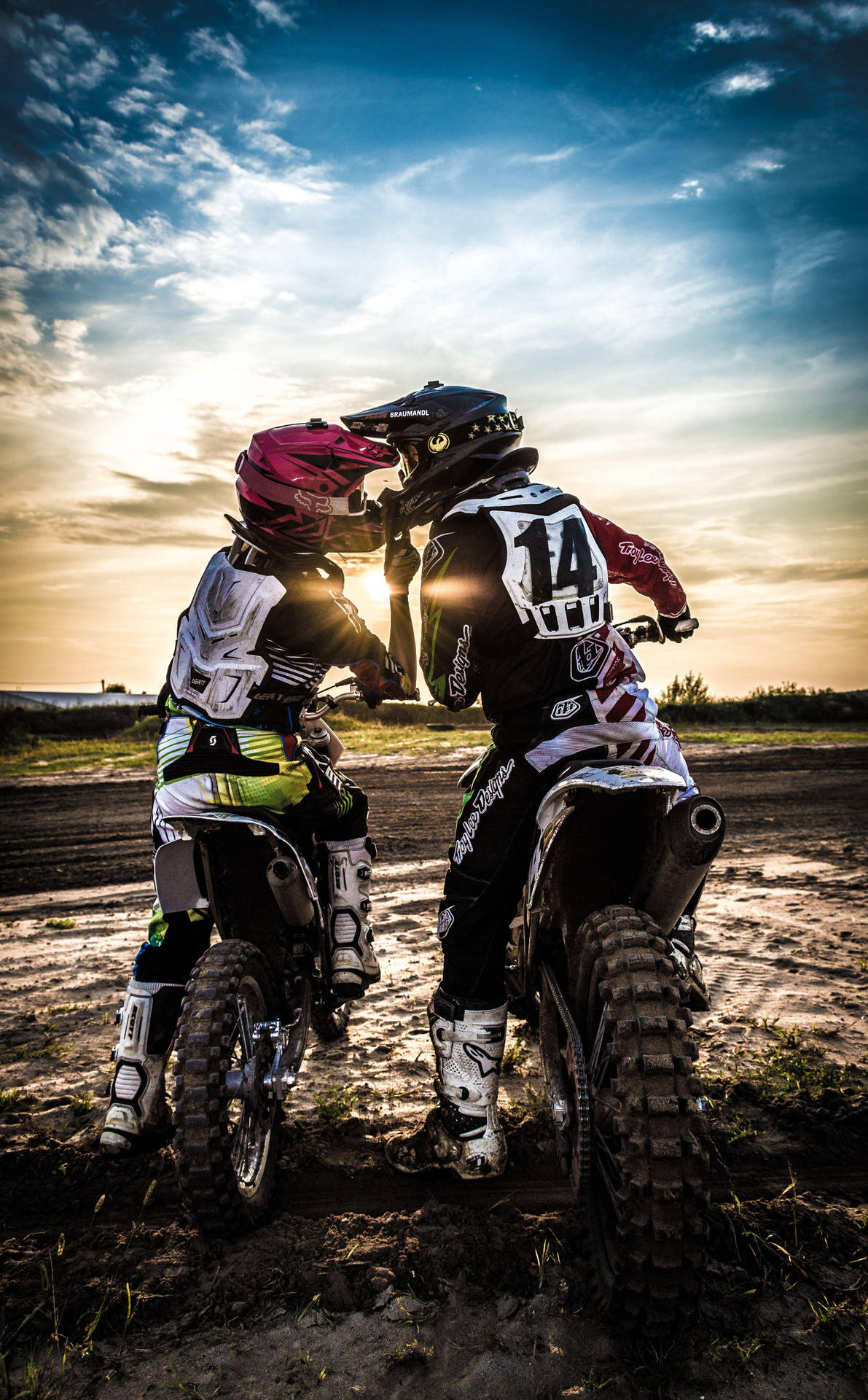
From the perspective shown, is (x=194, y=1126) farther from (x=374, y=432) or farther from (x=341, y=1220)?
(x=374, y=432)

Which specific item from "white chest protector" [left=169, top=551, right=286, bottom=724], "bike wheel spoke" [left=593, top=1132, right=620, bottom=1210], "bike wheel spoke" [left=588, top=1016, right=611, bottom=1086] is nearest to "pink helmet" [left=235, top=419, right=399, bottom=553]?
"white chest protector" [left=169, top=551, right=286, bottom=724]

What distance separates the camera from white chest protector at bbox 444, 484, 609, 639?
8.18ft

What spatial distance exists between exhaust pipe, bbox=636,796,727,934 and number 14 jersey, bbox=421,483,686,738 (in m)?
0.61

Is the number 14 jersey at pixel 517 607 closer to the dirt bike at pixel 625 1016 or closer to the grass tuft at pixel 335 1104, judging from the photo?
the dirt bike at pixel 625 1016

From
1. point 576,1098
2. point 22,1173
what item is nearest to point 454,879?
point 576,1098

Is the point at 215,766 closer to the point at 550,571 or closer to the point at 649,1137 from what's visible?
the point at 550,571

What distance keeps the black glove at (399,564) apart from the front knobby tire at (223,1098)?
1.48m

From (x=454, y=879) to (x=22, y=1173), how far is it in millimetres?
2033

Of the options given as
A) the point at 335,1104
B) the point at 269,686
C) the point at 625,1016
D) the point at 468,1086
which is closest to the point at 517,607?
the point at 269,686

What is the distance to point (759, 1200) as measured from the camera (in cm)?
257

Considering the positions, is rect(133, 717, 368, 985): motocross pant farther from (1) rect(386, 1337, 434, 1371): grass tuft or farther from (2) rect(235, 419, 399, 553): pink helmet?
(1) rect(386, 1337, 434, 1371): grass tuft

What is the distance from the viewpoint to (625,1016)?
195 cm

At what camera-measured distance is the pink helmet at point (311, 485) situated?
10.4 feet

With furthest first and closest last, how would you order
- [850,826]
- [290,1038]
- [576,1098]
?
[850,826] → [290,1038] → [576,1098]
